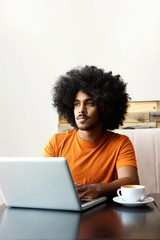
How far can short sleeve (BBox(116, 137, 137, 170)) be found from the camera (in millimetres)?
1526

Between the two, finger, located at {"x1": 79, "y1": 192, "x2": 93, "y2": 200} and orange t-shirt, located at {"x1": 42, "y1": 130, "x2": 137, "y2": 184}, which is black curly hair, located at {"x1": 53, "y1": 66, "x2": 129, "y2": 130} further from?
finger, located at {"x1": 79, "y1": 192, "x2": 93, "y2": 200}

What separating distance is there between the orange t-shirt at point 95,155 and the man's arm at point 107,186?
0.16ft

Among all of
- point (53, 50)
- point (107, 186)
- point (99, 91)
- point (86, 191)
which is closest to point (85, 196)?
point (86, 191)

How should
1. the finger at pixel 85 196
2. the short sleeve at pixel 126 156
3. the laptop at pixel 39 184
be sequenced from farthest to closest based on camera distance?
1. the short sleeve at pixel 126 156
2. the finger at pixel 85 196
3. the laptop at pixel 39 184

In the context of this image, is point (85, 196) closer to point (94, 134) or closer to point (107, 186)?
point (107, 186)

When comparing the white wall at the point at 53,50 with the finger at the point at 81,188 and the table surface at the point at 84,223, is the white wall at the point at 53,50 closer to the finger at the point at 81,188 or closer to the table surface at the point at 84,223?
the finger at the point at 81,188

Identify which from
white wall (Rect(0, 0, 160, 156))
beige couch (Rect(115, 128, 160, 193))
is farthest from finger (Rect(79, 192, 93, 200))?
white wall (Rect(0, 0, 160, 156))

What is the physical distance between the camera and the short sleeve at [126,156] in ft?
5.01

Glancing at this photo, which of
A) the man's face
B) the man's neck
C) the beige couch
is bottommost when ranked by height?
the beige couch

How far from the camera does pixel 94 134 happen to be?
1.70 m

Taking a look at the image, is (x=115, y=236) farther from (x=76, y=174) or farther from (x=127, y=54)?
(x=127, y=54)

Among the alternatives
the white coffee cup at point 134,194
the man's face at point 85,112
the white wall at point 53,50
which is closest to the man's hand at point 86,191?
the white coffee cup at point 134,194

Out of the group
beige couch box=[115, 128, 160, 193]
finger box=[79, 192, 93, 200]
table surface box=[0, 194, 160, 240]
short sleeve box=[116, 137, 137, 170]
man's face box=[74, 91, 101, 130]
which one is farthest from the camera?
beige couch box=[115, 128, 160, 193]

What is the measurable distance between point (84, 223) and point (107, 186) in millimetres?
413
